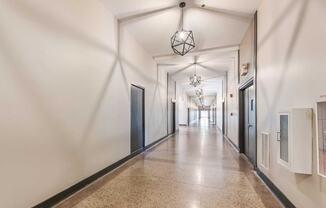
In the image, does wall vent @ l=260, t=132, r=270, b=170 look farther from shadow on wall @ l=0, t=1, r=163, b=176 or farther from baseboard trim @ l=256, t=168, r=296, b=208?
shadow on wall @ l=0, t=1, r=163, b=176

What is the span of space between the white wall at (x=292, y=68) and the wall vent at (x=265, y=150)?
0.40ft

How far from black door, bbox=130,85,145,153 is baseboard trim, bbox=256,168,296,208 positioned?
339cm

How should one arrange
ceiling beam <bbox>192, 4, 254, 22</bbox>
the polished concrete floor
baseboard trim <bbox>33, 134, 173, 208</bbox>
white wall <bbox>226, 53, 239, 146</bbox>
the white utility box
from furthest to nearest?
white wall <bbox>226, 53, 239, 146</bbox>, ceiling beam <bbox>192, 4, 254, 22</bbox>, the polished concrete floor, baseboard trim <bbox>33, 134, 173, 208</bbox>, the white utility box

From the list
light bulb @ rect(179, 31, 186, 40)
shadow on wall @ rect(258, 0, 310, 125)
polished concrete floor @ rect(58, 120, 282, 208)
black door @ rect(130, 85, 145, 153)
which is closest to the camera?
shadow on wall @ rect(258, 0, 310, 125)

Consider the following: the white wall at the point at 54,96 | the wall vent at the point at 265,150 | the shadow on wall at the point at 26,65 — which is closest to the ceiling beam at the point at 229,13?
the white wall at the point at 54,96

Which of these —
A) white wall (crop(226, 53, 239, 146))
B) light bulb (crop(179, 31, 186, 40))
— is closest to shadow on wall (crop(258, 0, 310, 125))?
light bulb (crop(179, 31, 186, 40))

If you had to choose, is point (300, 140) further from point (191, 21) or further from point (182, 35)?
point (191, 21)

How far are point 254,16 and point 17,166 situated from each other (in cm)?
508

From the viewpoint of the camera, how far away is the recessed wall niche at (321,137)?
1.89 metres

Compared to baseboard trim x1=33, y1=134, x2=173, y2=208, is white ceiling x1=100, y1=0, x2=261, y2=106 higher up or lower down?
higher up

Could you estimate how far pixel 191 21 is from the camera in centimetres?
464

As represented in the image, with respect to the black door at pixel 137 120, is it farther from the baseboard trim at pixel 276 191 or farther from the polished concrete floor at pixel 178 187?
the baseboard trim at pixel 276 191

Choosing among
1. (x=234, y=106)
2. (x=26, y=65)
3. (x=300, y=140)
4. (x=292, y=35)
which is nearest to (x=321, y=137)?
(x=300, y=140)

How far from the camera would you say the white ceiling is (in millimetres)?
3936
